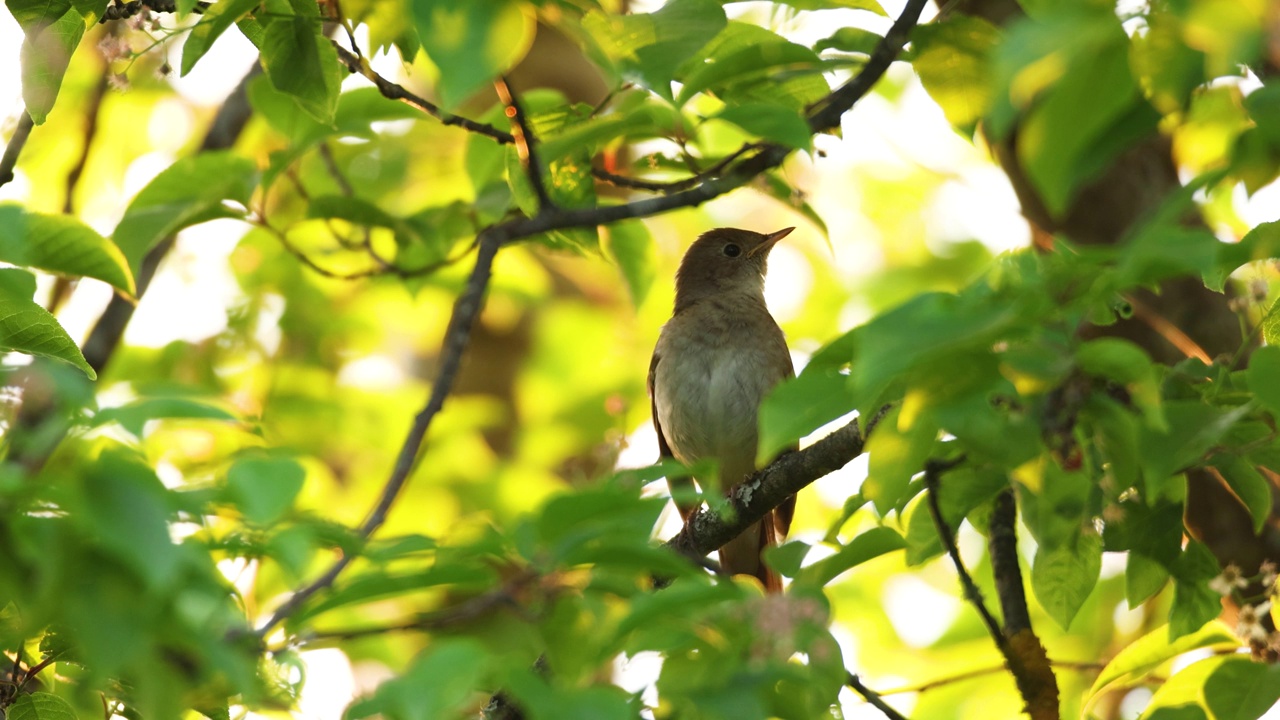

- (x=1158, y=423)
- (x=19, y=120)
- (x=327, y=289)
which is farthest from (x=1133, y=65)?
(x=327, y=289)

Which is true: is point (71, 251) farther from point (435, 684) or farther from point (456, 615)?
point (435, 684)

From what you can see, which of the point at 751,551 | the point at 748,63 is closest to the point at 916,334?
the point at 748,63

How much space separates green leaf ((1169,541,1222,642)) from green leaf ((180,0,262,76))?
8.80 ft

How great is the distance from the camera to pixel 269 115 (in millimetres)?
4512

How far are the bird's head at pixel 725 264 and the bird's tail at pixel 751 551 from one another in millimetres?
1481

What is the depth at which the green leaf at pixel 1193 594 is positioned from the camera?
3246 mm

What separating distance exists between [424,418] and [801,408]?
846 millimetres

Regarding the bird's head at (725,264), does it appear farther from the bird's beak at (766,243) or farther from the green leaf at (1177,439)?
the green leaf at (1177,439)

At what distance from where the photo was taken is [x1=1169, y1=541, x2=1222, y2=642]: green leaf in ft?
10.6

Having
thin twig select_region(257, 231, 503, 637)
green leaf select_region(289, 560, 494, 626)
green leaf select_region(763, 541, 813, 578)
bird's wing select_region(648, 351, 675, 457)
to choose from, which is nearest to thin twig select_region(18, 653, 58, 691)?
thin twig select_region(257, 231, 503, 637)

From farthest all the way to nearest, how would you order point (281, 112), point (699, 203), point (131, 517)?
point (281, 112) < point (699, 203) < point (131, 517)

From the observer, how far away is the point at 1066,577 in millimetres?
3213

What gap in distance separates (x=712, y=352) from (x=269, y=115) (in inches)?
121

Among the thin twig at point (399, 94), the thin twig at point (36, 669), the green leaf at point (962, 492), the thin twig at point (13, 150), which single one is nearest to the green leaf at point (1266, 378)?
the green leaf at point (962, 492)
